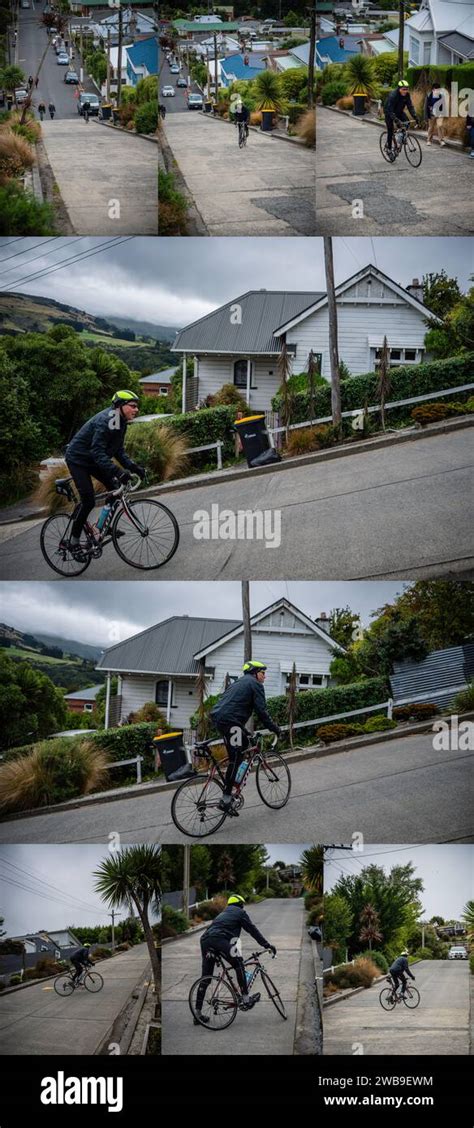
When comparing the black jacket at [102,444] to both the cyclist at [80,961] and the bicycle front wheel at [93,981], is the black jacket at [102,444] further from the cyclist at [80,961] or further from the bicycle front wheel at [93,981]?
the bicycle front wheel at [93,981]

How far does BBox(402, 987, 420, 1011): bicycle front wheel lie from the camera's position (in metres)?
6.21

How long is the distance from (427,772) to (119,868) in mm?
1656

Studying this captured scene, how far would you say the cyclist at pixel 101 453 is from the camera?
6.02m

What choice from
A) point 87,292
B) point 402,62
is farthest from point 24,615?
point 402,62

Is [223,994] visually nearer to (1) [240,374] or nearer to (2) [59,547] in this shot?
(2) [59,547]

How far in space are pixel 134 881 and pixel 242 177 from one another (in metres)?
3.65

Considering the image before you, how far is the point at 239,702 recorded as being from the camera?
20.5ft

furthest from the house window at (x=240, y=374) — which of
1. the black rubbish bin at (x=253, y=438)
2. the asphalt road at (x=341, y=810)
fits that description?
the asphalt road at (x=341, y=810)

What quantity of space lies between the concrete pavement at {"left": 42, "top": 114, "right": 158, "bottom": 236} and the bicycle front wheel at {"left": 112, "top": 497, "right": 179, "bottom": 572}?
1420 mm

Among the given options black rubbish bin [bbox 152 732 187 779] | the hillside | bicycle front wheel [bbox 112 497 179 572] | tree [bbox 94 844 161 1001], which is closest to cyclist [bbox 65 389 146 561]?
bicycle front wheel [bbox 112 497 179 572]

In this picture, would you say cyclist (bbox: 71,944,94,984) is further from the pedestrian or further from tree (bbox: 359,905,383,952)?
the pedestrian

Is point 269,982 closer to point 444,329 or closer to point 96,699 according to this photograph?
point 96,699
